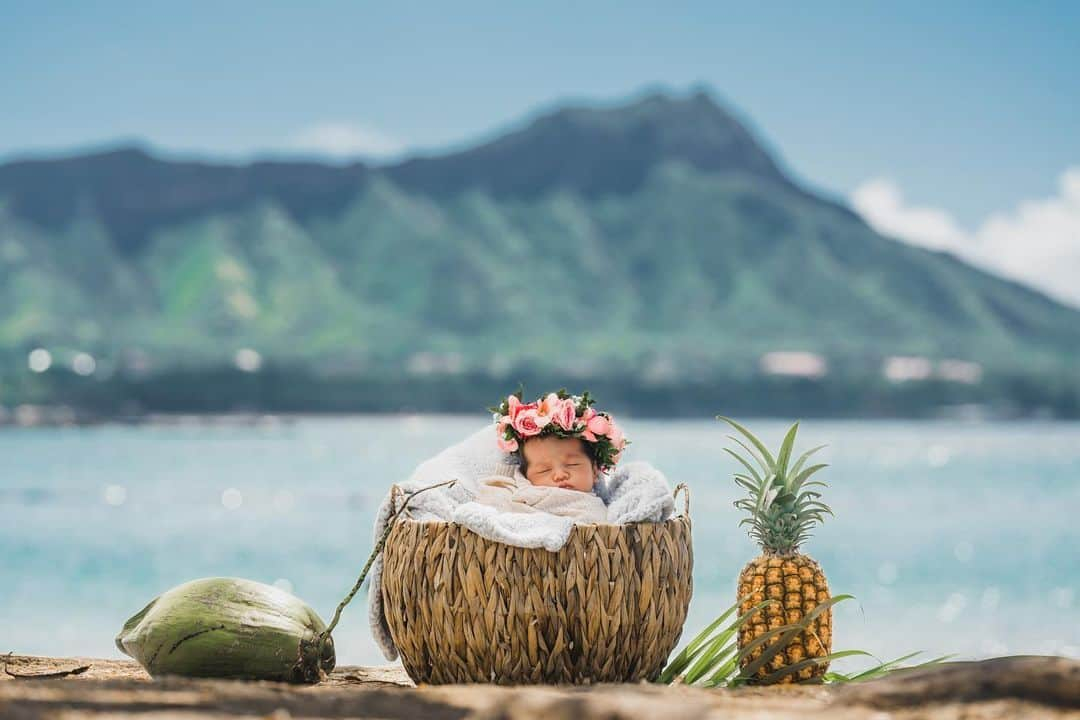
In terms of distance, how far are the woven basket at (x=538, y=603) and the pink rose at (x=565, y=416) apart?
0.50 meters

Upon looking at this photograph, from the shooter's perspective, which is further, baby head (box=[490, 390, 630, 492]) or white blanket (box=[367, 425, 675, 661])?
baby head (box=[490, 390, 630, 492])

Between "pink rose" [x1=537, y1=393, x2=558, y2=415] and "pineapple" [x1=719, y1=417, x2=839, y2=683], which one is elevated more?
"pink rose" [x1=537, y1=393, x2=558, y2=415]

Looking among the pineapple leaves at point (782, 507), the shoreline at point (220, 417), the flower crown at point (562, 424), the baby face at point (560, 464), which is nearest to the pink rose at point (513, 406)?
the flower crown at point (562, 424)

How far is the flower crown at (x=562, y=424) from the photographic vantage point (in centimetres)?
404

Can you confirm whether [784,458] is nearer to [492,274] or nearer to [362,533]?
[362,533]

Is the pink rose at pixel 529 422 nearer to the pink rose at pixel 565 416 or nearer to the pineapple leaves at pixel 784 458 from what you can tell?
the pink rose at pixel 565 416

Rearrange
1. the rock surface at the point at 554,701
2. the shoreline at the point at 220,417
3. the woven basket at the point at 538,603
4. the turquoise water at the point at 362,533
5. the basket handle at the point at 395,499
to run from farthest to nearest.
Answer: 1. the shoreline at the point at 220,417
2. the turquoise water at the point at 362,533
3. the basket handle at the point at 395,499
4. the woven basket at the point at 538,603
5. the rock surface at the point at 554,701

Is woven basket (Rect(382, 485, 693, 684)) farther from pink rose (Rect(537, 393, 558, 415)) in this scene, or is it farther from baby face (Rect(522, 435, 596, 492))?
pink rose (Rect(537, 393, 558, 415))

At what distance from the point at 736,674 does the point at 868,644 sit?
9.61m

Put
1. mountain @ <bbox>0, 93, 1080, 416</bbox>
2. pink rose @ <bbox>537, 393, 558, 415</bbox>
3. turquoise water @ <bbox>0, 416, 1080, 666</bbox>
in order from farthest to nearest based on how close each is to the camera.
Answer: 1. mountain @ <bbox>0, 93, 1080, 416</bbox>
2. turquoise water @ <bbox>0, 416, 1080, 666</bbox>
3. pink rose @ <bbox>537, 393, 558, 415</bbox>

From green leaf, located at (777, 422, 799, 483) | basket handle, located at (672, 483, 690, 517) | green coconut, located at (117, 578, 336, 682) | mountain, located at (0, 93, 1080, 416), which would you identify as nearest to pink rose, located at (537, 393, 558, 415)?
basket handle, located at (672, 483, 690, 517)

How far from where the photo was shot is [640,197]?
83.4m

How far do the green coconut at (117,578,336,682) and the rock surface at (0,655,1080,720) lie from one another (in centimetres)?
88

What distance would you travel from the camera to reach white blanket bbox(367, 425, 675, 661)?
3510 mm
